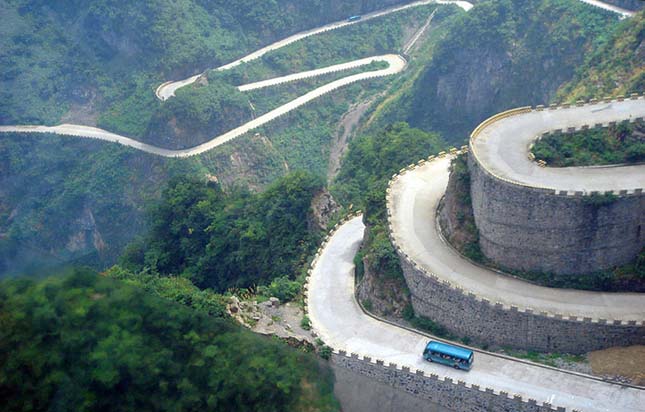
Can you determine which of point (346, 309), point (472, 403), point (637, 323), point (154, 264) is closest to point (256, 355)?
point (472, 403)

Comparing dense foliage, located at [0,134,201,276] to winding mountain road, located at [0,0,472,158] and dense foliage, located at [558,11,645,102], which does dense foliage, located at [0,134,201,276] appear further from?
dense foliage, located at [558,11,645,102]

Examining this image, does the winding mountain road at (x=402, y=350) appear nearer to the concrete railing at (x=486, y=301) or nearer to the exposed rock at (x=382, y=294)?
the exposed rock at (x=382, y=294)

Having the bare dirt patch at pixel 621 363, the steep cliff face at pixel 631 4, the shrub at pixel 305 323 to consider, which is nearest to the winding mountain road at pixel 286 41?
the steep cliff face at pixel 631 4

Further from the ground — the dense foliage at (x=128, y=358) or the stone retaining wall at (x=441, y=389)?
the dense foliage at (x=128, y=358)

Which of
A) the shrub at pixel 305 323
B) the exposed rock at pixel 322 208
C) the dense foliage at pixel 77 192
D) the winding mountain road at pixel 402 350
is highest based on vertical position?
the winding mountain road at pixel 402 350

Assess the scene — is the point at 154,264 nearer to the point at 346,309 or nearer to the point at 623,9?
the point at 346,309

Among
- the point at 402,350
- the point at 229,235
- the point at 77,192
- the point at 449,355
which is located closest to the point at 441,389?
the point at 449,355

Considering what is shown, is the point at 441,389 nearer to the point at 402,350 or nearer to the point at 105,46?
the point at 402,350

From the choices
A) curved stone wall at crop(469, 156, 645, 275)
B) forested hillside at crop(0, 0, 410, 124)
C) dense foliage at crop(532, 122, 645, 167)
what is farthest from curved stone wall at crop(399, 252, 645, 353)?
forested hillside at crop(0, 0, 410, 124)
